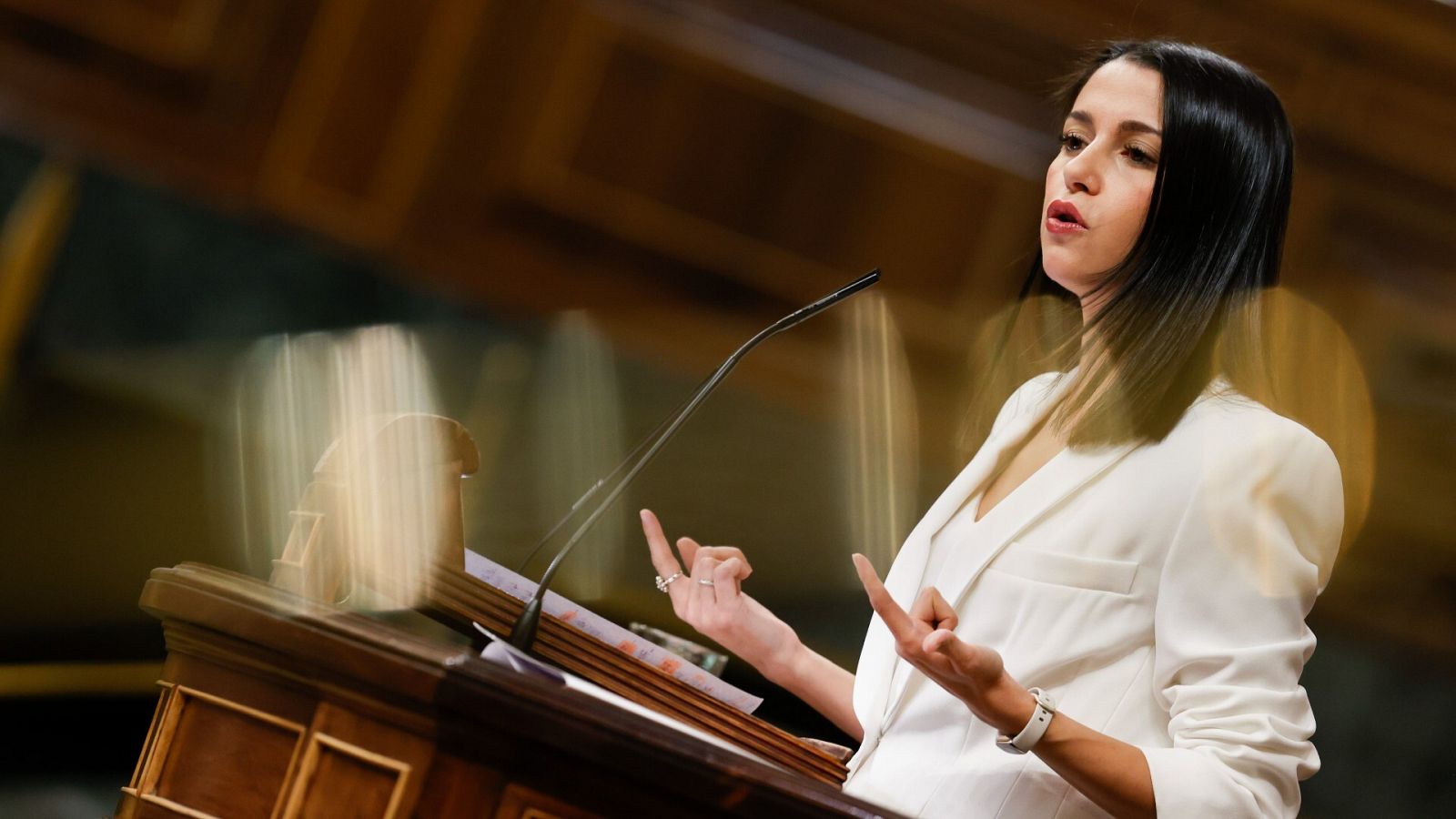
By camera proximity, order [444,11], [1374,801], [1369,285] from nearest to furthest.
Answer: [1374,801], [1369,285], [444,11]

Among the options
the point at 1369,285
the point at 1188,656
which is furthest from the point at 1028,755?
the point at 1369,285

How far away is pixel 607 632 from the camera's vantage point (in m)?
0.75

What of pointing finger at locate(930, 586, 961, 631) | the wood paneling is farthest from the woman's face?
the wood paneling

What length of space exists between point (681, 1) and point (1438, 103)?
1.14 m

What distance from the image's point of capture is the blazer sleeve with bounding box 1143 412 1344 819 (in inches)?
27.0

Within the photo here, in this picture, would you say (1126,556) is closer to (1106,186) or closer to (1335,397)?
(1106,186)

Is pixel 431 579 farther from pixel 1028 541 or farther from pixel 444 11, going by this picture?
pixel 444 11

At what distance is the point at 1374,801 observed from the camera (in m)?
1.67

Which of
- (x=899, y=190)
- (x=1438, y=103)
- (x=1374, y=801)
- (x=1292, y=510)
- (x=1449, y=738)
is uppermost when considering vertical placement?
(x=1438, y=103)

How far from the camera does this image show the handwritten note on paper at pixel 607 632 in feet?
2.44

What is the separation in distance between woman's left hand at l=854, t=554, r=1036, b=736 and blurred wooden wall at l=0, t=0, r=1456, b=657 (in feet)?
4.29

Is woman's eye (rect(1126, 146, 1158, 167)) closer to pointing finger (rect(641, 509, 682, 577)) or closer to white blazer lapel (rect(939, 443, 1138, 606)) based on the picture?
white blazer lapel (rect(939, 443, 1138, 606))

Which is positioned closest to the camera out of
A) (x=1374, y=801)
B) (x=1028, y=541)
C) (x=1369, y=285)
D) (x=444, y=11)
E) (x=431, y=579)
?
(x=431, y=579)

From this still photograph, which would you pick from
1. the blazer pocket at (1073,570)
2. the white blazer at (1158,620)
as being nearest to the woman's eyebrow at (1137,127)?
the white blazer at (1158,620)
